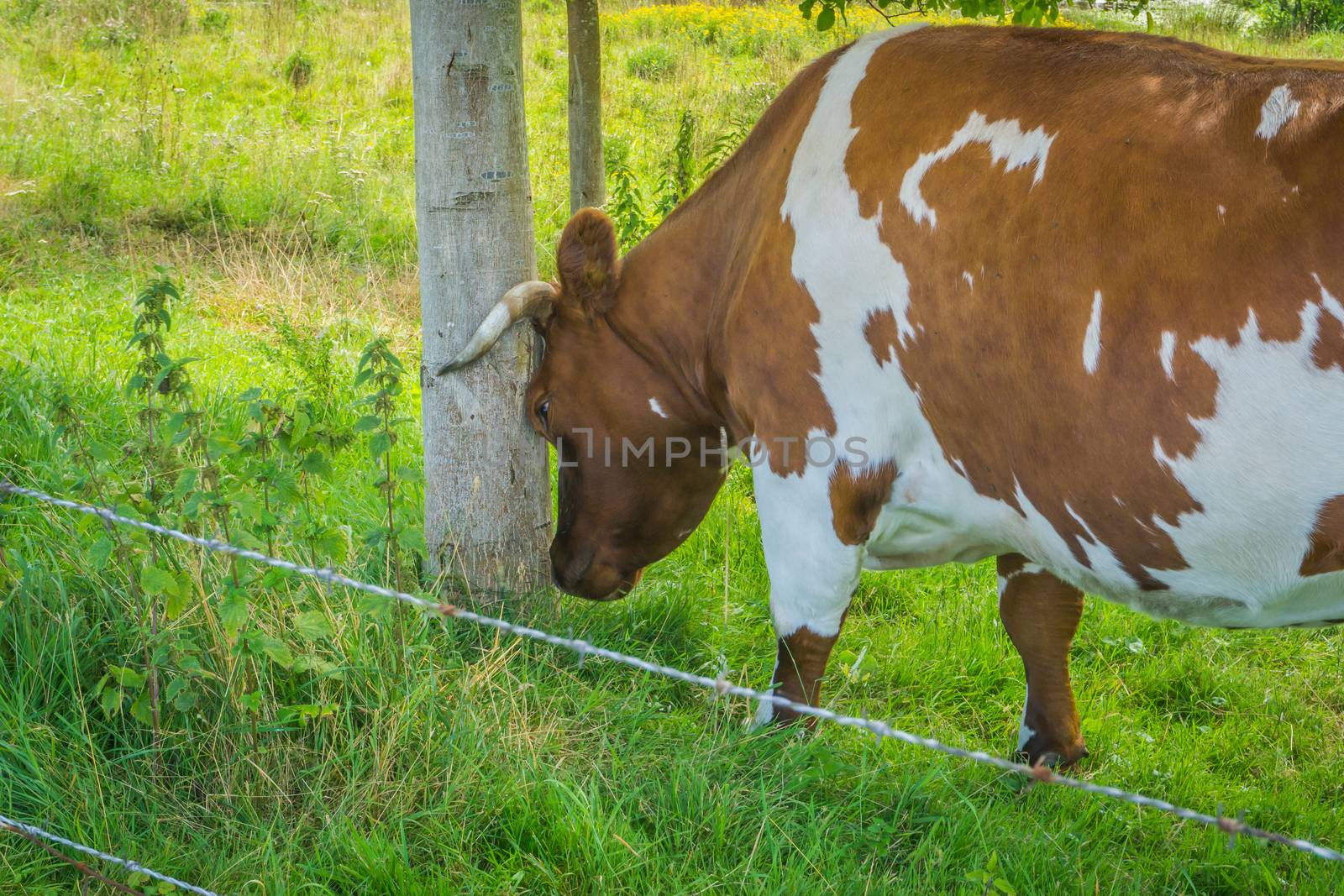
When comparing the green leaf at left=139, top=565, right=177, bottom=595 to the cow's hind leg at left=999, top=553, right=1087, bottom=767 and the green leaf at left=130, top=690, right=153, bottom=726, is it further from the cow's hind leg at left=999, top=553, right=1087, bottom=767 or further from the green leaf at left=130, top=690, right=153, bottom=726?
the cow's hind leg at left=999, top=553, right=1087, bottom=767

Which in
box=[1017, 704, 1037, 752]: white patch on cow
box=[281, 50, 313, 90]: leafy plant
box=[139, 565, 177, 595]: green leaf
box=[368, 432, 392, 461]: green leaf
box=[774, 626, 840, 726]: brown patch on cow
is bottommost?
box=[1017, 704, 1037, 752]: white patch on cow

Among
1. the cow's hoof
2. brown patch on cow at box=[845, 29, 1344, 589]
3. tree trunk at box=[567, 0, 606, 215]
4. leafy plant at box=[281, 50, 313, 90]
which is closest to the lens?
brown patch on cow at box=[845, 29, 1344, 589]

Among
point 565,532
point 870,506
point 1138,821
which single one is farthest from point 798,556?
point 1138,821

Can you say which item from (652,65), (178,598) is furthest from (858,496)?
(652,65)

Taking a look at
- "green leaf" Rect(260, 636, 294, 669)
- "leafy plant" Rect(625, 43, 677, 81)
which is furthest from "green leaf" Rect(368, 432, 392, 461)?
"leafy plant" Rect(625, 43, 677, 81)

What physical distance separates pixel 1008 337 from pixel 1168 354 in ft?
1.08

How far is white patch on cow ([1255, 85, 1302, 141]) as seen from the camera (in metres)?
2.18

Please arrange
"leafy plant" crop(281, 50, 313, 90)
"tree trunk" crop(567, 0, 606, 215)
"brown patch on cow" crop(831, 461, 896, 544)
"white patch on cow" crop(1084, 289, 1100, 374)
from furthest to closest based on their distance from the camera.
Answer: "leafy plant" crop(281, 50, 313, 90) < "tree trunk" crop(567, 0, 606, 215) < "brown patch on cow" crop(831, 461, 896, 544) < "white patch on cow" crop(1084, 289, 1100, 374)

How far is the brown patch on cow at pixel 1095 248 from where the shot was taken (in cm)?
214

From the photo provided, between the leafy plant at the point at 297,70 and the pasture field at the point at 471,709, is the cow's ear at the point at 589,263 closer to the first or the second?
the pasture field at the point at 471,709

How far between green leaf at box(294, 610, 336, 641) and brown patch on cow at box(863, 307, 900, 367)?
4.64ft

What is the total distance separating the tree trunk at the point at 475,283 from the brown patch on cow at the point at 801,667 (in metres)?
0.77

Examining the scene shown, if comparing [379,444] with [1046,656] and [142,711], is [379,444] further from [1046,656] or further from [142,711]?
[1046,656]

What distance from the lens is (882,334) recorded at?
8.70ft
